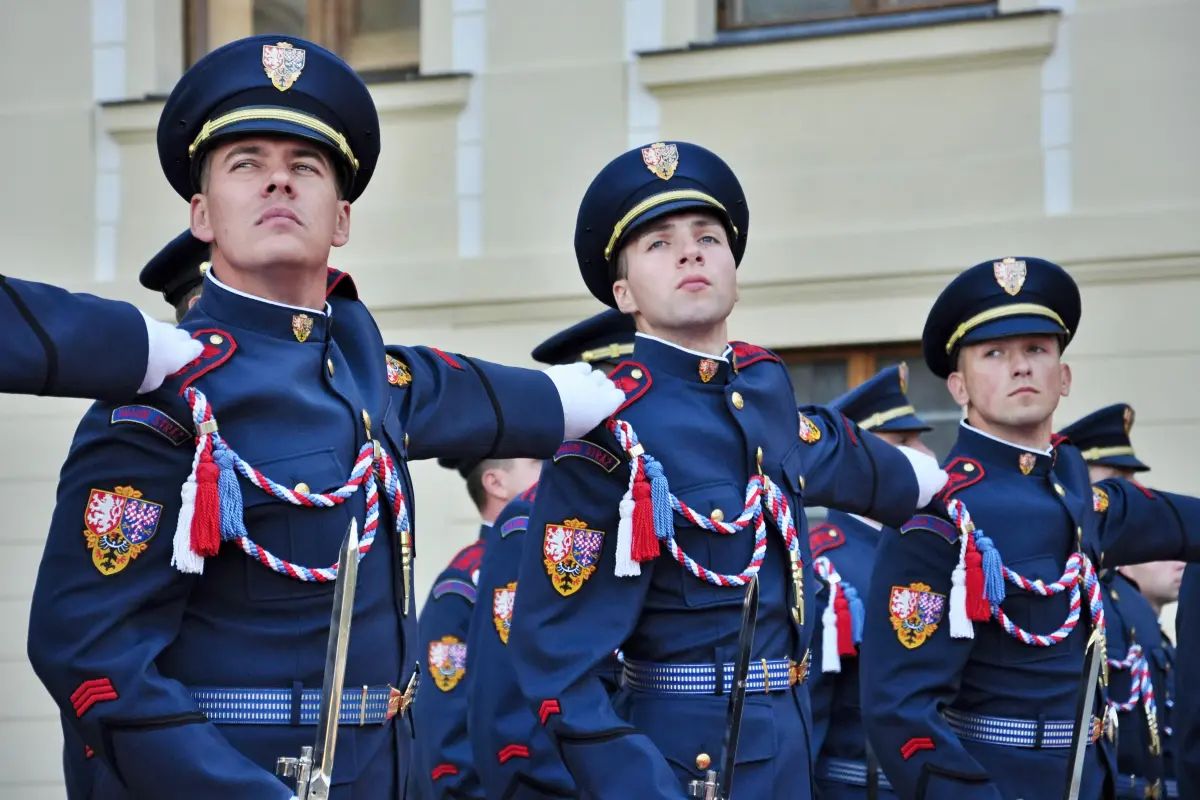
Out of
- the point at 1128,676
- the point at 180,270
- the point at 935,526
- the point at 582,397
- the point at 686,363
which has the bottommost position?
the point at 1128,676

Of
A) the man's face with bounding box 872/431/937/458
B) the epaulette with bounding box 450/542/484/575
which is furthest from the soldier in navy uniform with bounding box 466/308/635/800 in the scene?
the man's face with bounding box 872/431/937/458

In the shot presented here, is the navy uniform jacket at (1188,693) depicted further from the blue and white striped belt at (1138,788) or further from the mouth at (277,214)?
the mouth at (277,214)

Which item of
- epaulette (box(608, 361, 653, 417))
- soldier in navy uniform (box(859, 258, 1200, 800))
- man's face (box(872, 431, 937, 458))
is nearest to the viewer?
epaulette (box(608, 361, 653, 417))

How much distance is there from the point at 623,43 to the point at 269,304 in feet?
20.3

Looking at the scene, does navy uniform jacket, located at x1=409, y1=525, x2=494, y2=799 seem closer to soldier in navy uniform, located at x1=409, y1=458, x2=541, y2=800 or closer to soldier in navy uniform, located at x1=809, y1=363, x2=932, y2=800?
soldier in navy uniform, located at x1=409, y1=458, x2=541, y2=800

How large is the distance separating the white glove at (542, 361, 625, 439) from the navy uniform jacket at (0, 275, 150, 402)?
1.08 meters

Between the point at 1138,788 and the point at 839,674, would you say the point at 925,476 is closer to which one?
the point at 839,674

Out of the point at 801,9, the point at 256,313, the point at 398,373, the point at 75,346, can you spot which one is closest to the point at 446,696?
the point at 398,373

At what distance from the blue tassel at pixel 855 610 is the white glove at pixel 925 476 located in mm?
1387

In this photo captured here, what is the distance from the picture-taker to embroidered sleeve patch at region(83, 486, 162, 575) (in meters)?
3.37

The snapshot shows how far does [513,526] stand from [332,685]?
114 inches

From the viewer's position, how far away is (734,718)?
409 cm

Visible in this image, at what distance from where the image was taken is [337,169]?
12.4 ft

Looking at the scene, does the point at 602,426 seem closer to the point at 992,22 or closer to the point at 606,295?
the point at 606,295
